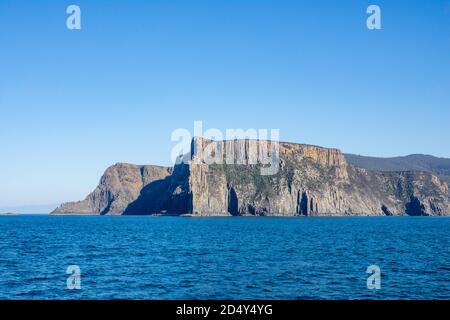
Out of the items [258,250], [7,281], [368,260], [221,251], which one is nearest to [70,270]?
[7,281]

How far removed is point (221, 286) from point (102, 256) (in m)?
28.3

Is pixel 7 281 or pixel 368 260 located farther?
pixel 368 260

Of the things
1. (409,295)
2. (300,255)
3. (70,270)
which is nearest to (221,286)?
(409,295)

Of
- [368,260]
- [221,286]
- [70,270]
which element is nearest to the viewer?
[221,286]

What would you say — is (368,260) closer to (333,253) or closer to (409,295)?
(333,253)

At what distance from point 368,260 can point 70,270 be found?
3529 centimetres

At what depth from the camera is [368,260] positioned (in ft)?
189

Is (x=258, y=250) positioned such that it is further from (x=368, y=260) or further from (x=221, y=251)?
(x=368, y=260)

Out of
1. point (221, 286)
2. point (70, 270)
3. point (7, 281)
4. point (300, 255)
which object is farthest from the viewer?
point (300, 255)
